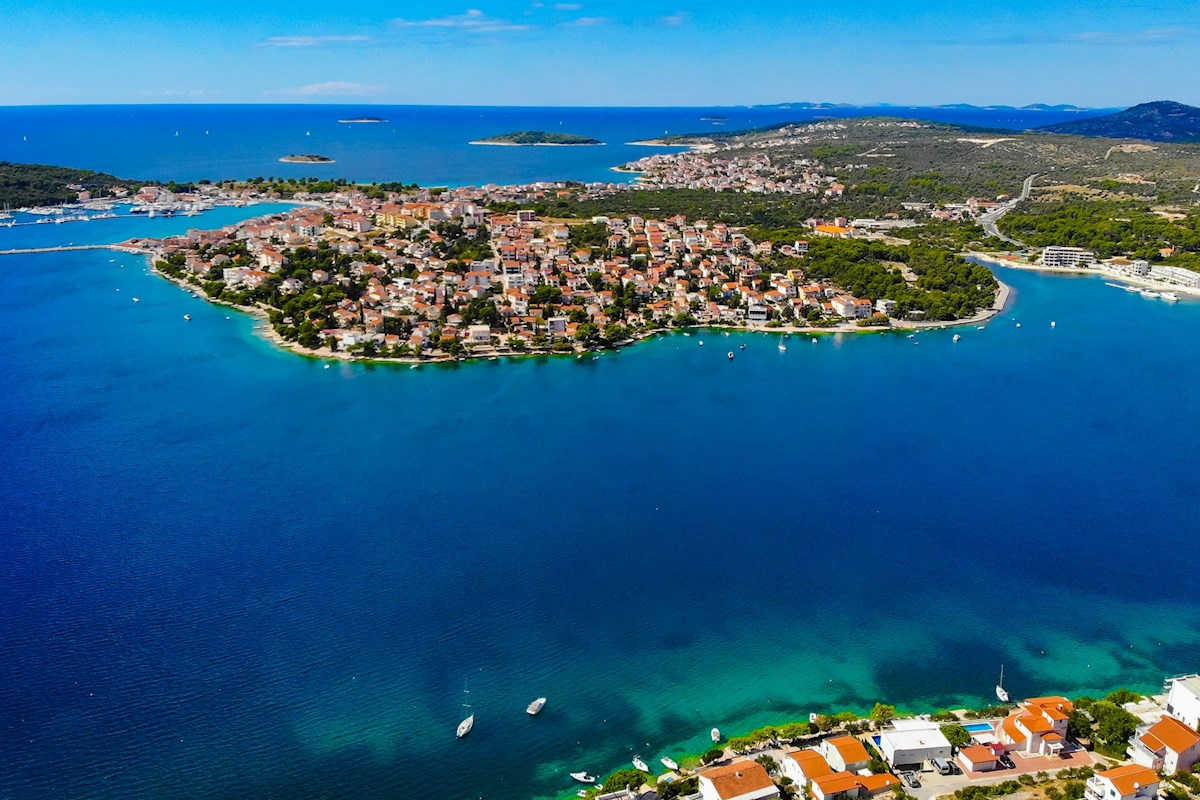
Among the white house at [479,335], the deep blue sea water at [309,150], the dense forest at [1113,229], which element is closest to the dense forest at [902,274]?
the dense forest at [1113,229]

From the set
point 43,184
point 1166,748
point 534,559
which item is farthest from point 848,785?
point 43,184

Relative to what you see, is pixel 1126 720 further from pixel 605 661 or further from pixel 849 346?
pixel 849 346

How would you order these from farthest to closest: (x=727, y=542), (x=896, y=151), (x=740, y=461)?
1. (x=896, y=151)
2. (x=740, y=461)
3. (x=727, y=542)

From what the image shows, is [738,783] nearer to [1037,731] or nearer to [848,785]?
[848,785]

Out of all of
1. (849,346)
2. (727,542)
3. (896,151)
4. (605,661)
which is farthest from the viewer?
(896,151)

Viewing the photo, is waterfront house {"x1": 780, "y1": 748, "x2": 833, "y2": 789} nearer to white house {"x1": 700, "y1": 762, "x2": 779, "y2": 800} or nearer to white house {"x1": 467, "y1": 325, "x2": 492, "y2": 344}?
white house {"x1": 700, "y1": 762, "x2": 779, "y2": 800}

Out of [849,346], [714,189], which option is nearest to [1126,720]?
[849,346]

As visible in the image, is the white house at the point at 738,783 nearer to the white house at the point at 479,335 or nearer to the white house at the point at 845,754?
the white house at the point at 845,754
